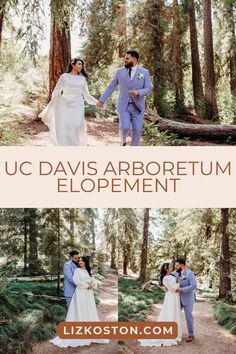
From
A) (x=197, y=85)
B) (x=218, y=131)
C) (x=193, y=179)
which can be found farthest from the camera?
(x=197, y=85)

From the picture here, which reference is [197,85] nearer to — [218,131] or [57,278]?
[218,131]

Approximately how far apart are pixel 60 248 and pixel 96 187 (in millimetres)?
781

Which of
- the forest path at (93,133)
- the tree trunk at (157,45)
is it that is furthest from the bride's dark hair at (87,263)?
the tree trunk at (157,45)

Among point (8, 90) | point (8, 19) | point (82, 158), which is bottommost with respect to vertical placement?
point (82, 158)

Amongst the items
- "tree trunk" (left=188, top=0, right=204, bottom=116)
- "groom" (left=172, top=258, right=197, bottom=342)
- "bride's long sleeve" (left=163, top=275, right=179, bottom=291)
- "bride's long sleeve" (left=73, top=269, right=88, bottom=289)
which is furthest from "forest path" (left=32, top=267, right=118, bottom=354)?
"tree trunk" (left=188, top=0, right=204, bottom=116)

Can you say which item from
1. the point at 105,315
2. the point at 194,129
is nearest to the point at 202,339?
the point at 105,315

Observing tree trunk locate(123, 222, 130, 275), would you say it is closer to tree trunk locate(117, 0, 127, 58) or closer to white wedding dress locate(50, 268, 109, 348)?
white wedding dress locate(50, 268, 109, 348)

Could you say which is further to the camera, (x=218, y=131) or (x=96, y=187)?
(x=218, y=131)

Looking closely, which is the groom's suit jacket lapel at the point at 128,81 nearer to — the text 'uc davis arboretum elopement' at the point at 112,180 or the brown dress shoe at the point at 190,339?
the text 'uc davis arboretum elopement' at the point at 112,180

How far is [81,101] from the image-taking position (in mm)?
7066

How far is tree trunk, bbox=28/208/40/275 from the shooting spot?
6.38 m

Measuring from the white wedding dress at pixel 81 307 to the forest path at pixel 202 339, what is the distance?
0.42 m

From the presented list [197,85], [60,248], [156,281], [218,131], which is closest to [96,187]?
[60,248]

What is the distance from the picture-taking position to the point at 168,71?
8875 mm
